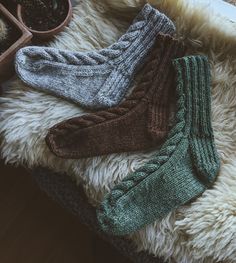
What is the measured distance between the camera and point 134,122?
1.03 m

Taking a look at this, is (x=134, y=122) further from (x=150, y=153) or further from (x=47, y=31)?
(x=47, y=31)

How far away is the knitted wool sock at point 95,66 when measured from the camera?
1.03 metres

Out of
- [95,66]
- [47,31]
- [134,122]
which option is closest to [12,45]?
[47,31]

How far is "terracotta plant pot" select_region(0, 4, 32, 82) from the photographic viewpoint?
1.05m

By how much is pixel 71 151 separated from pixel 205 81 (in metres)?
0.33

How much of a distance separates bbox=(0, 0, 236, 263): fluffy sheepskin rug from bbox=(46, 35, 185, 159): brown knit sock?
3 centimetres

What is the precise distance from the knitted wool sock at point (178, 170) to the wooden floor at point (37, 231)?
0.92ft

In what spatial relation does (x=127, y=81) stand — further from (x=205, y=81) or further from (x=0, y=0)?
(x=0, y=0)

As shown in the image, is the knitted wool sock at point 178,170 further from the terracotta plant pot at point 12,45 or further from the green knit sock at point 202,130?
the terracotta plant pot at point 12,45

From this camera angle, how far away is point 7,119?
104 cm

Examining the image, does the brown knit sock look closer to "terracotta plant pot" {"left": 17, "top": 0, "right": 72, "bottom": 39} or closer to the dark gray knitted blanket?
the dark gray knitted blanket

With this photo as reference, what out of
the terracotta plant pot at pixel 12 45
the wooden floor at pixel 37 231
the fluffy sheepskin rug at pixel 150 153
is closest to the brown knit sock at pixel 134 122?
the fluffy sheepskin rug at pixel 150 153

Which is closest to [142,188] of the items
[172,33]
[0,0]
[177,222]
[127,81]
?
[177,222]

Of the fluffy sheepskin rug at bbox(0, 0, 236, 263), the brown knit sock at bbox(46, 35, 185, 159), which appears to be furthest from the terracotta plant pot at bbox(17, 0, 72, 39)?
the brown knit sock at bbox(46, 35, 185, 159)
